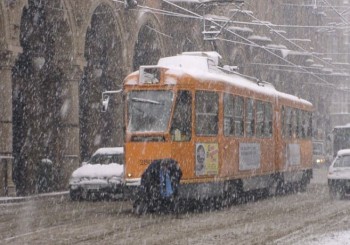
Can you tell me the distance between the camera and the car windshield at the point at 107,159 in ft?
76.3

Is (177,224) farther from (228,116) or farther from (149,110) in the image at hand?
(228,116)

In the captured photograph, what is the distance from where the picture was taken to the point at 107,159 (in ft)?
76.8

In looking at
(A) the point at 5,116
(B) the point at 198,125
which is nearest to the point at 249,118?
(B) the point at 198,125

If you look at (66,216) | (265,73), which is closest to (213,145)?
(66,216)

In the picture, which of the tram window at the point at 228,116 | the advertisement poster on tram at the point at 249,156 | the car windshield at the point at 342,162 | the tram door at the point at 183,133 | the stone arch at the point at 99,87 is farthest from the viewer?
the stone arch at the point at 99,87

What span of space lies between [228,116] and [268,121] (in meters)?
3.64

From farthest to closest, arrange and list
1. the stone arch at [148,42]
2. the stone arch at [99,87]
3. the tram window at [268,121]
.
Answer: the stone arch at [148,42] < the stone arch at [99,87] < the tram window at [268,121]

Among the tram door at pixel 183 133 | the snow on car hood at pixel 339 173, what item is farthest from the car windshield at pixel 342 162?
the tram door at pixel 183 133

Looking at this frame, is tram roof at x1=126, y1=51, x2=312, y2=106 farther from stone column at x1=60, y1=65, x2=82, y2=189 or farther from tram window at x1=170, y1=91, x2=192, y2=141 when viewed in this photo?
stone column at x1=60, y1=65, x2=82, y2=189

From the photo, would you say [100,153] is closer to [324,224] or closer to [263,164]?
[263,164]

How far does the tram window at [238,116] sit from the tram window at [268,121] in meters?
2.23

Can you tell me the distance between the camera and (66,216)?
56.3 feet

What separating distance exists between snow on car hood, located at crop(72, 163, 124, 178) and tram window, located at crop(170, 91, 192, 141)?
450 centimetres

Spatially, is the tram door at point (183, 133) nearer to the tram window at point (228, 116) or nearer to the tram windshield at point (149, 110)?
the tram windshield at point (149, 110)
